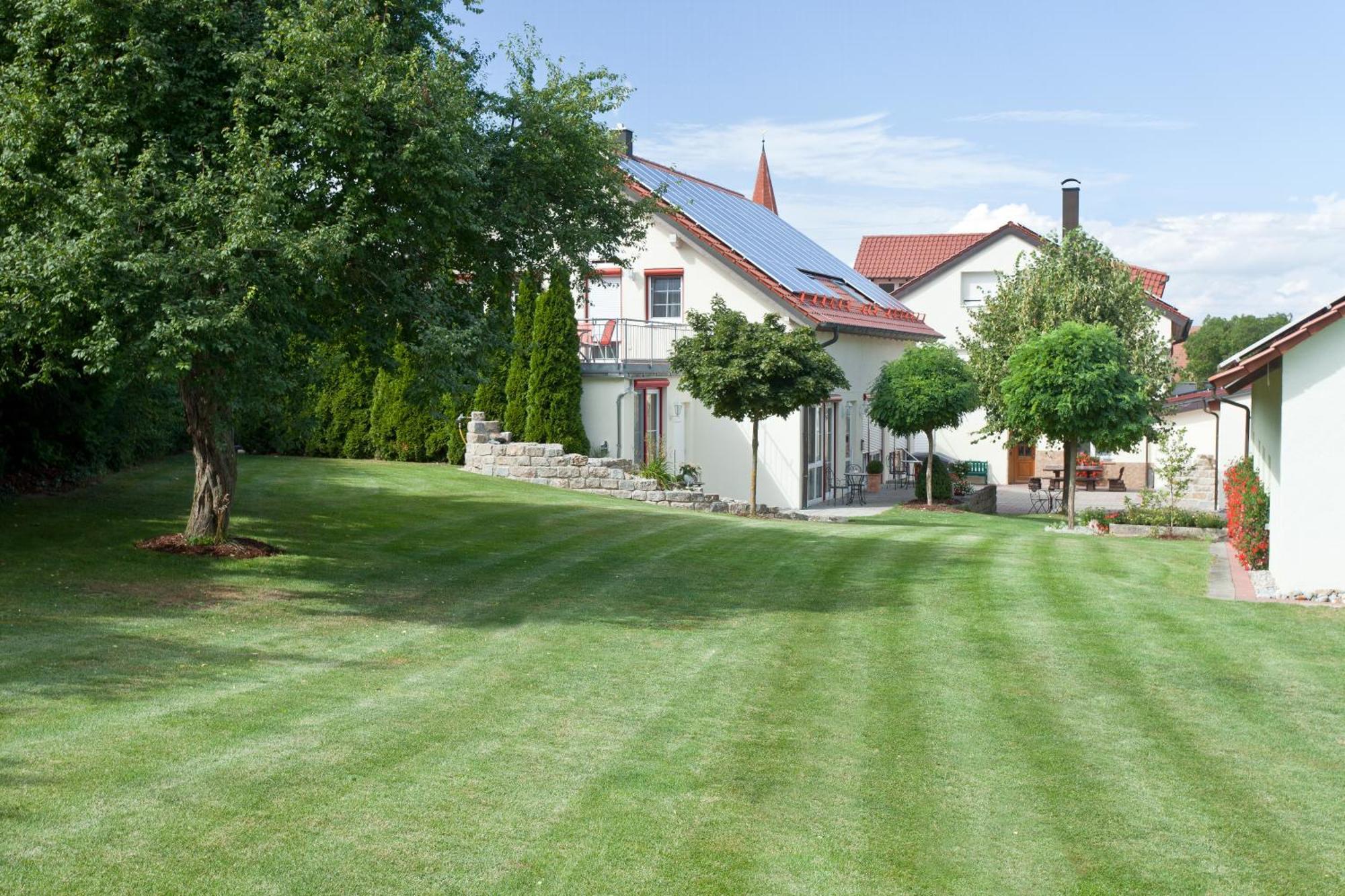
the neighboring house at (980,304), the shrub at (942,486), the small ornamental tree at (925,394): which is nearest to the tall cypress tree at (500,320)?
the small ornamental tree at (925,394)

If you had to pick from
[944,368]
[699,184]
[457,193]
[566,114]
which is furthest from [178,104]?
[699,184]

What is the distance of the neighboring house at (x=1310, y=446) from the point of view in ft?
44.1

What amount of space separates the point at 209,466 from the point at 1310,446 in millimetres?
11995

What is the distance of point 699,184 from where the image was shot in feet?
112

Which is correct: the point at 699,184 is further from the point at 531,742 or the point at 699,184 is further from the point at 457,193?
the point at 531,742

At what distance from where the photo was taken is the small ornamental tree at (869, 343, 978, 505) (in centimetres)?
2767

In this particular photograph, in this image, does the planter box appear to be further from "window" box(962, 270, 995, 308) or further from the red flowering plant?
"window" box(962, 270, 995, 308)

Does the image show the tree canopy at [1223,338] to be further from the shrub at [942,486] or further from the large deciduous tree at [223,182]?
the large deciduous tree at [223,182]

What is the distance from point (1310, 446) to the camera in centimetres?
1362

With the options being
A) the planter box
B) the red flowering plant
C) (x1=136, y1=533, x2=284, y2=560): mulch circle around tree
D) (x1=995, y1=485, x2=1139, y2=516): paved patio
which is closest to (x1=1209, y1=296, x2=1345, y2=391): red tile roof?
the red flowering plant

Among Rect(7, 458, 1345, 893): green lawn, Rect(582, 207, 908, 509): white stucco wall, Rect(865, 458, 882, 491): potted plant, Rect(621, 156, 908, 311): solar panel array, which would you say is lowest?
Rect(7, 458, 1345, 893): green lawn

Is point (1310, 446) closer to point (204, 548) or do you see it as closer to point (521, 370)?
point (204, 548)

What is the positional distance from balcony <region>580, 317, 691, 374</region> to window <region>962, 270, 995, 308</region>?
18737 mm

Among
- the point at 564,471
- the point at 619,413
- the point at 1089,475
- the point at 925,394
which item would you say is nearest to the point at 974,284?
the point at 1089,475
